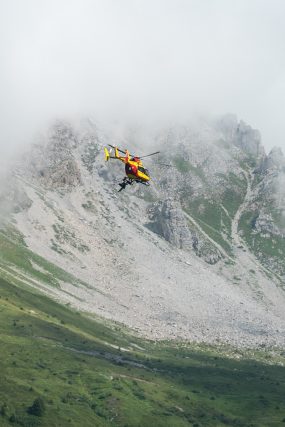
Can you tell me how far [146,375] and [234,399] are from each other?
19.3 meters

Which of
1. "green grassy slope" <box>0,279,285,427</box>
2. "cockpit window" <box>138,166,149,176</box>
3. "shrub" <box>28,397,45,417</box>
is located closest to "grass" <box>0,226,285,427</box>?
"green grassy slope" <box>0,279,285,427</box>

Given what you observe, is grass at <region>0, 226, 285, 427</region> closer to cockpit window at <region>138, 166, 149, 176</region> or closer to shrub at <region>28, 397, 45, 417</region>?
shrub at <region>28, 397, 45, 417</region>

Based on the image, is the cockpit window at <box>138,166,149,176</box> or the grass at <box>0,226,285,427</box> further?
the cockpit window at <box>138,166,149,176</box>

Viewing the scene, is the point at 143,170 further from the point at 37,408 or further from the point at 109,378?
the point at 37,408

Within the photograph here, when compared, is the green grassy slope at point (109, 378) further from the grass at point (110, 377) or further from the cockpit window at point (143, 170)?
the cockpit window at point (143, 170)

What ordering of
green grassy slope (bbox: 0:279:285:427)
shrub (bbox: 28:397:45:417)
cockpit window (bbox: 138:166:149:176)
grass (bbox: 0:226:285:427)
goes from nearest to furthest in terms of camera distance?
shrub (bbox: 28:397:45:417) → grass (bbox: 0:226:285:427) → green grassy slope (bbox: 0:279:285:427) → cockpit window (bbox: 138:166:149:176)

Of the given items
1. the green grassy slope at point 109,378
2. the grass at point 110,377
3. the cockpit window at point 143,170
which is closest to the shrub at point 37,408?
the grass at point 110,377

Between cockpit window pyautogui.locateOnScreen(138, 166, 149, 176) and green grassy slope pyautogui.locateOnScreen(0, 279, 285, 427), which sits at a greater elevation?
cockpit window pyautogui.locateOnScreen(138, 166, 149, 176)

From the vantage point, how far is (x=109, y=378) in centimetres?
11769

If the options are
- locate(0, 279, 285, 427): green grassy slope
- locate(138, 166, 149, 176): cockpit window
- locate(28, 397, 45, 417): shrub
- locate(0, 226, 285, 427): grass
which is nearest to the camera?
locate(28, 397, 45, 417): shrub

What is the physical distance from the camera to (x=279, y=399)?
13600cm

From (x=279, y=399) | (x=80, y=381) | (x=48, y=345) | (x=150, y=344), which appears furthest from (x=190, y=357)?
(x=80, y=381)

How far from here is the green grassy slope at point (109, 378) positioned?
97.9 metres

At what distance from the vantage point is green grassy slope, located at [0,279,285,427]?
3856 inches
